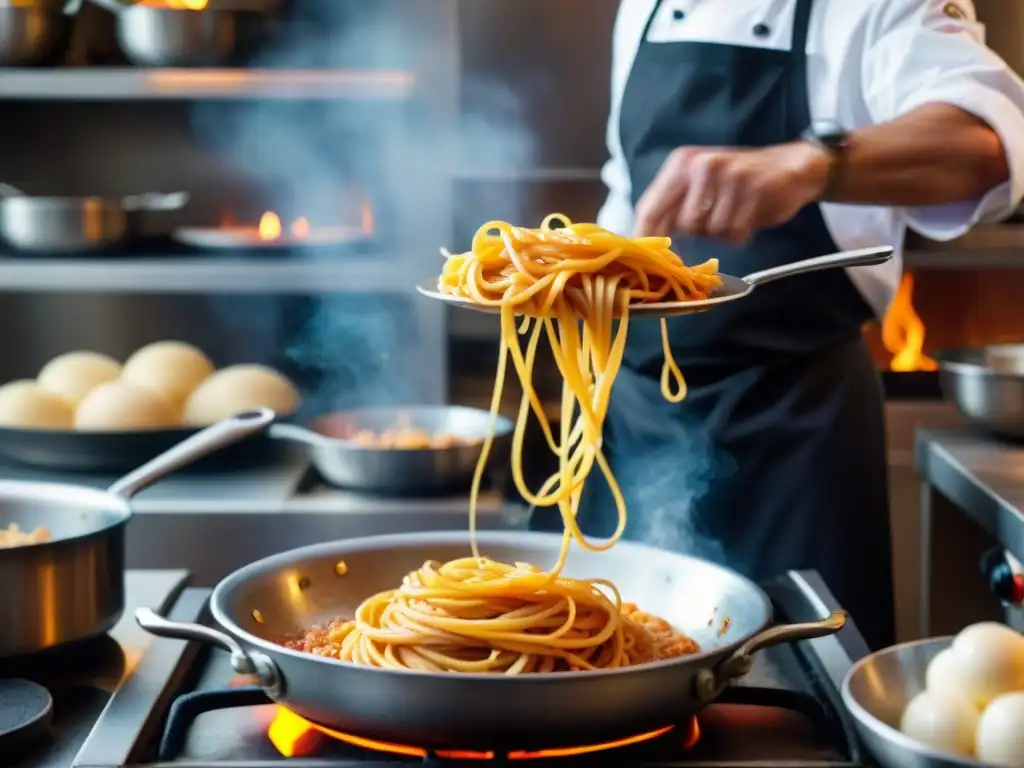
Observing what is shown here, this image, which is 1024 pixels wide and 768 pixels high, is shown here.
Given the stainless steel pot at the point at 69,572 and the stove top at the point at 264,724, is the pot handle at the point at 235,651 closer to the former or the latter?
the stove top at the point at 264,724

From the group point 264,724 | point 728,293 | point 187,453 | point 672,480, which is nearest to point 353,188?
point 672,480

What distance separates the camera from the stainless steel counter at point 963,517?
5.92ft

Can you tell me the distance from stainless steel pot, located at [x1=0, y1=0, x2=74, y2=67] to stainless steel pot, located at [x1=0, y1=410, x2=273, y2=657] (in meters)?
1.60

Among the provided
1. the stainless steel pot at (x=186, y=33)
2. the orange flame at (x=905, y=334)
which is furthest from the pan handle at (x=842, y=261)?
the orange flame at (x=905, y=334)

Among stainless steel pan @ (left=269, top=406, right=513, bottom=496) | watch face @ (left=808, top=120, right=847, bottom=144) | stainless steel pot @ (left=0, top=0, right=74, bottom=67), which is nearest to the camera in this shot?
watch face @ (left=808, top=120, right=847, bottom=144)

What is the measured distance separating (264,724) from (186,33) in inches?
73.7

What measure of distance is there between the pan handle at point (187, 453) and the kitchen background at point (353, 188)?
1353 mm

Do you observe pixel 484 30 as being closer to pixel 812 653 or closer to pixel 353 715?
pixel 812 653

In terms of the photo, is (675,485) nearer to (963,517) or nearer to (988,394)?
(988,394)

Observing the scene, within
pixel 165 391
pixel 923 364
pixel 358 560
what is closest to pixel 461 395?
pixel 165 391

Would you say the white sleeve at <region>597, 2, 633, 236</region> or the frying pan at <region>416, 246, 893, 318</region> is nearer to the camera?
the frying pan at <region>416, 246, 893, 318</region>

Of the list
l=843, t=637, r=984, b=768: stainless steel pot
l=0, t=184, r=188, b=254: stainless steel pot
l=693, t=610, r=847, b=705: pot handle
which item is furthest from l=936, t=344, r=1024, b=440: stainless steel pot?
l=0, t=184, r=188, b=254: stainless steel pot

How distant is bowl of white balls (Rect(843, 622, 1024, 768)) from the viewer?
3.16ft

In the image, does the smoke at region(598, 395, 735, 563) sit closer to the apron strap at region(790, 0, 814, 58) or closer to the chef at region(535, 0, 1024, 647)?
the chef at region(535, 0, 1024, 647)
